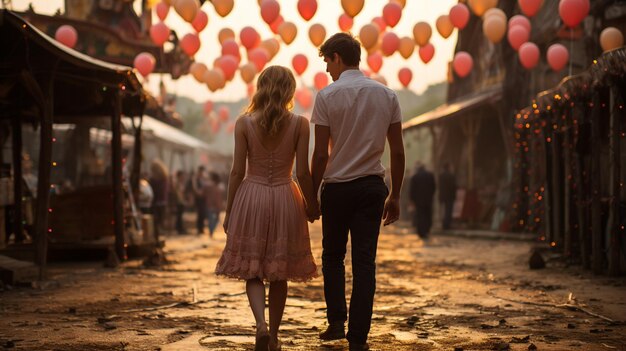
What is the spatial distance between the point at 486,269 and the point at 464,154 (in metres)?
17.1

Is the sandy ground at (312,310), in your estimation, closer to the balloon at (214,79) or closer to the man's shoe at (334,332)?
the man's shoe at (334,332)

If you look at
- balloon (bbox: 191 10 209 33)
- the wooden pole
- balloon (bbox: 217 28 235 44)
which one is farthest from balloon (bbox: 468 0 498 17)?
the wooden pole

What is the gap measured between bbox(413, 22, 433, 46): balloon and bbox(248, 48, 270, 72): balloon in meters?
3.14

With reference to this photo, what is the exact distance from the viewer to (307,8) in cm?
1550

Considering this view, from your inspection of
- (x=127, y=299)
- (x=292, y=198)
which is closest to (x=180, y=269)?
(x=127, y=299)

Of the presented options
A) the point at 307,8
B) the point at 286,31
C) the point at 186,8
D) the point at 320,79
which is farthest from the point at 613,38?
the point at 320,79

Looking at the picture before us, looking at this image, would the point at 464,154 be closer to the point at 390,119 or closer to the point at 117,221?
the point at 117,221

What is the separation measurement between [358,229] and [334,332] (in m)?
0.87

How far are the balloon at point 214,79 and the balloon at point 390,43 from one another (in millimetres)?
3612

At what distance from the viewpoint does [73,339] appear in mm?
6043

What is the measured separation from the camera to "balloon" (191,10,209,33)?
16.5 metres

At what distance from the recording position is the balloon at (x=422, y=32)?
17781 mm

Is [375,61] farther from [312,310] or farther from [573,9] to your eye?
[312,310]

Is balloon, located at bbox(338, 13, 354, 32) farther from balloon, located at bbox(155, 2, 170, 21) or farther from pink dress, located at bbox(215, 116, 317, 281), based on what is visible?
pink dress, located at bbox(215, 116, 317, 281)
